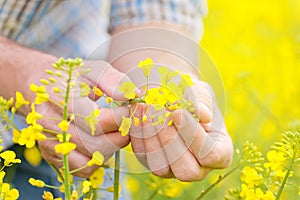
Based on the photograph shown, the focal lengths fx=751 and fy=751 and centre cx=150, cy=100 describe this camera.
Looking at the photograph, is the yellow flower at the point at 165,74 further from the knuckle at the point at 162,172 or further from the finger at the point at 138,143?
the knuckle at the point at 162,172

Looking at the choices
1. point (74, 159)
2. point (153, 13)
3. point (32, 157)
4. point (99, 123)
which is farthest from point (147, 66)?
point (32, 157)

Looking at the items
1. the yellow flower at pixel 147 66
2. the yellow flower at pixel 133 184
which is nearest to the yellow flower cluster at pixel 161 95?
the yellow flower at pixel 147 66

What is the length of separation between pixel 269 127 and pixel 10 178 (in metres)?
1.45

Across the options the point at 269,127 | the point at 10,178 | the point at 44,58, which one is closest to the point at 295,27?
the point at 269,127

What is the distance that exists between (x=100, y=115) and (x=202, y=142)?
189mm

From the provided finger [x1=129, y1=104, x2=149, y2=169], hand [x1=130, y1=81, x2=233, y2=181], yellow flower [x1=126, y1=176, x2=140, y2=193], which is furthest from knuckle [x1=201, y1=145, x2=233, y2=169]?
yellow flower [x1=126, y1=176, x2=140, y2=193]

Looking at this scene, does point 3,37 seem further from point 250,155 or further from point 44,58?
point 250,155

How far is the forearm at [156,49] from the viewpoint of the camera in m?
1.58

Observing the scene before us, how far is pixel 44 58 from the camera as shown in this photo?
1506 mm

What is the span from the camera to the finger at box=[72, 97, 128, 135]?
1.28 m

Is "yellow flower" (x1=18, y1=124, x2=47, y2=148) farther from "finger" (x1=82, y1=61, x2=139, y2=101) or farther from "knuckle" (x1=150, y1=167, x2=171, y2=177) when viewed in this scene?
"knuckle" (x1=150, y1=167, x2=171, y2=177)

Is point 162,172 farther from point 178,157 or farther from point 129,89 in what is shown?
point 129,89

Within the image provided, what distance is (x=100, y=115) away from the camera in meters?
1.29

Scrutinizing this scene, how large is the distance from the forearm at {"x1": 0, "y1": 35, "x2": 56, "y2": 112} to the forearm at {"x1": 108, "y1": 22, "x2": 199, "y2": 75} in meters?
0.15
